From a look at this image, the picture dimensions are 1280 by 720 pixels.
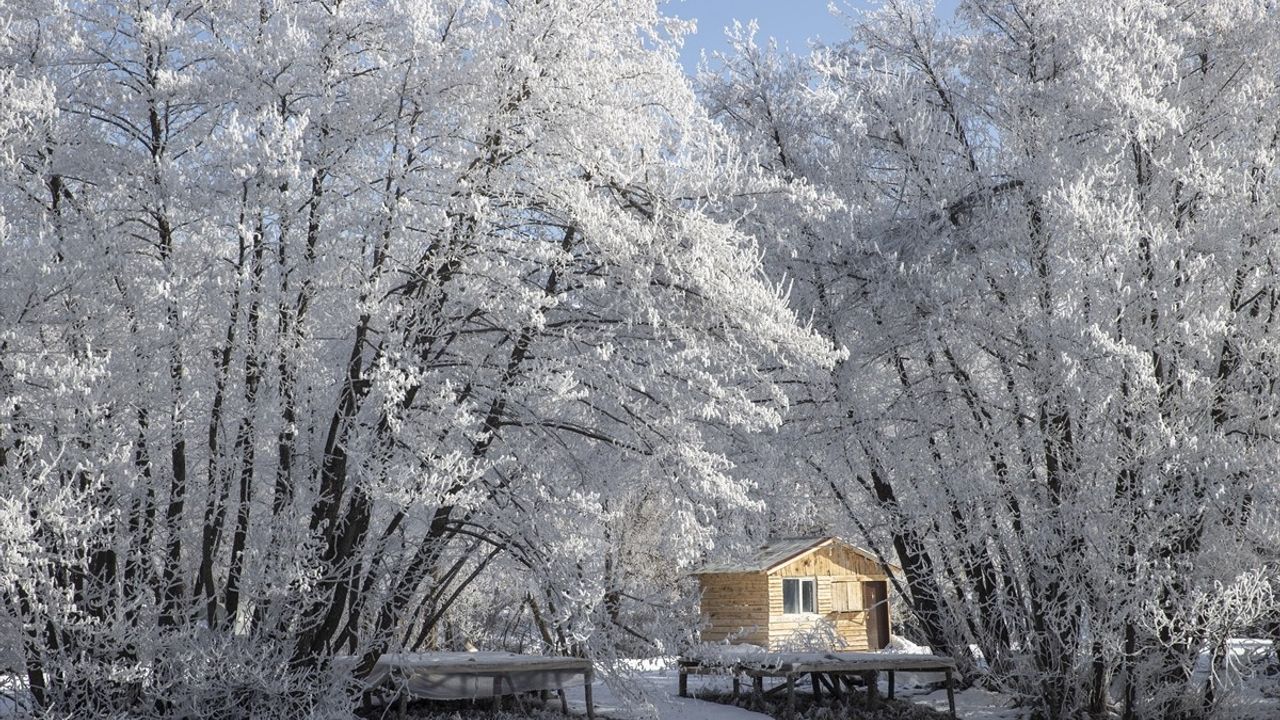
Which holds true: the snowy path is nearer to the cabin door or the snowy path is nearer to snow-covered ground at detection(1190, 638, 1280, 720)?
snow-covered ground at detection(1190, 638, 1280, 720)

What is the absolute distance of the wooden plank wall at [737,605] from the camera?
27641 mm

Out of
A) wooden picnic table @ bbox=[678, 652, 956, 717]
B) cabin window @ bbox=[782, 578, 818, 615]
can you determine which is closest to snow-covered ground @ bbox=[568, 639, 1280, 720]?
wooden picnic table @ bbox=[678, 652, 956, 717]

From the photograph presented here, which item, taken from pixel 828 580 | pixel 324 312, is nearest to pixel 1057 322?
pixel 324 312

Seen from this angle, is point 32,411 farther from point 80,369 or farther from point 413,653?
point 413,653

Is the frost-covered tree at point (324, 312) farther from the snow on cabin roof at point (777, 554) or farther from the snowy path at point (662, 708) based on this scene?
the snow on cabin roof at point (777, 554)

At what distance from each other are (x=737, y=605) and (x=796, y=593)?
159cm

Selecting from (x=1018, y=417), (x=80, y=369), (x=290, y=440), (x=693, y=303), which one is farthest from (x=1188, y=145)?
(x=80, y=369)

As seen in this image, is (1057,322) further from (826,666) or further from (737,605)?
(737,605)

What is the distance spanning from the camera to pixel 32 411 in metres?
9.12

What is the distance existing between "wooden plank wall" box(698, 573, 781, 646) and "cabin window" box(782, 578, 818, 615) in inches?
28.9

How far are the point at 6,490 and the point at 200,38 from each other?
4.37 meters

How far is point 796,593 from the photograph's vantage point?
2866 centimetres

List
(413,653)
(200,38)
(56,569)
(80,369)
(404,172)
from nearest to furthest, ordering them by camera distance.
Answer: (80,369) → (56,569) → (404,172) → (200,38) → (413,653)

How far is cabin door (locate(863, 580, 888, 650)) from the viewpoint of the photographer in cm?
2970
